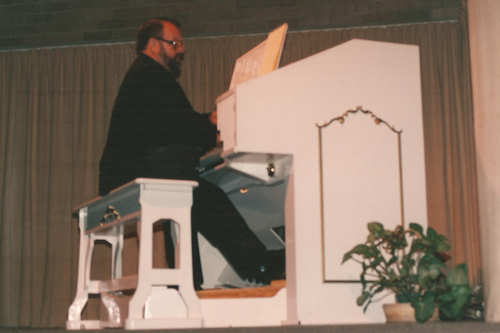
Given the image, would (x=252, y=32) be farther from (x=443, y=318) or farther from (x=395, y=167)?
(x=443, y=318)

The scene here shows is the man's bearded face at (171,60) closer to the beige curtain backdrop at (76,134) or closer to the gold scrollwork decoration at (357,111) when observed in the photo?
the gold scrollwork decoration at (357,111)

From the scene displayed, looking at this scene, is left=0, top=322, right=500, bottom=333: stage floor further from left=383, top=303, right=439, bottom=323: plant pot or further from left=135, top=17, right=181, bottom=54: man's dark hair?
left=135, top=17, right=181, bottom=54: man's dark hair

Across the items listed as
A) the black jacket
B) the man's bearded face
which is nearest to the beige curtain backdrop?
the man's bearded face

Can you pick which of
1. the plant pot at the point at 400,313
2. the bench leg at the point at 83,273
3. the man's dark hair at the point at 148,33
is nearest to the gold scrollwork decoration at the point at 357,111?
the plant pot at the point at 400,313

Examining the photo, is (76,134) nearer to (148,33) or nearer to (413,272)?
(148,33)

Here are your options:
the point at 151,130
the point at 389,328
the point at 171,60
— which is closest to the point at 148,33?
the point at 171,60

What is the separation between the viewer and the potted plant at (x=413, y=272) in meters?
2.47

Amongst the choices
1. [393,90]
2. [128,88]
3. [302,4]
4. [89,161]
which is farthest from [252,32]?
[393,90]

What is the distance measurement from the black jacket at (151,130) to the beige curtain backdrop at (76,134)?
8.76 feet

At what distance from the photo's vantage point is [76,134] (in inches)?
244

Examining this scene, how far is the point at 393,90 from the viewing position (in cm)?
300

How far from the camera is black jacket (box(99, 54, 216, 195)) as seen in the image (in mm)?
3162

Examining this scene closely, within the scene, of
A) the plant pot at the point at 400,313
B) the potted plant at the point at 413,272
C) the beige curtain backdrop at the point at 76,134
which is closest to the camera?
the potted plant at the point at 413,272

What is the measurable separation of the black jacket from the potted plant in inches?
36.2
